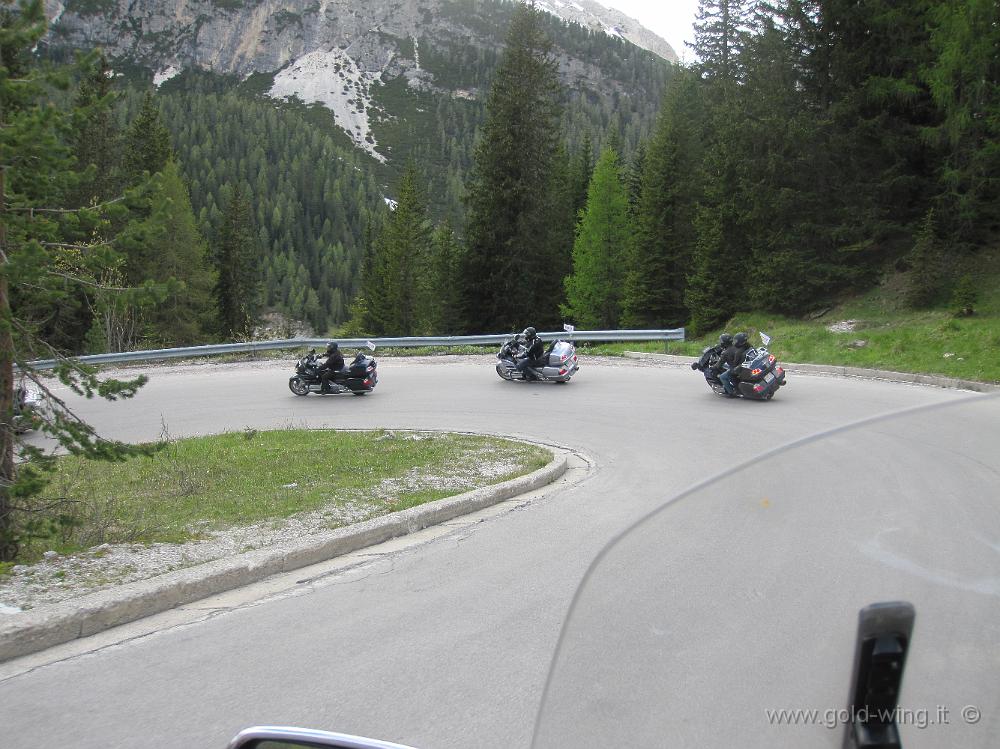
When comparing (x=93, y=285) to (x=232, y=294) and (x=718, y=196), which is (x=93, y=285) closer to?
(x=718, y=196)

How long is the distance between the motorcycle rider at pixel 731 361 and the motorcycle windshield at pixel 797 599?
13.4 m

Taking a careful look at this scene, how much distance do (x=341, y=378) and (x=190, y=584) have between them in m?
13.0

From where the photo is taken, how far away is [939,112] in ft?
85.3

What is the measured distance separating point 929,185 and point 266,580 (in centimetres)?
2782

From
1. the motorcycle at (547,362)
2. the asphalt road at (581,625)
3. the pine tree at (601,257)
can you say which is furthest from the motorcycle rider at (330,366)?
the pine tree at (601,257)

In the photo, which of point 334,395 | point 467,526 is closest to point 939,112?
point 334,395

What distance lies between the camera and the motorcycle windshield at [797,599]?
1410 mm

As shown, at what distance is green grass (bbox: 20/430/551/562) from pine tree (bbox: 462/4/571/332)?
2806 centimetres

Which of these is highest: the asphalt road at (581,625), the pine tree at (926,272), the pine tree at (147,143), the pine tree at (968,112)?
the pine tree at (147,143)

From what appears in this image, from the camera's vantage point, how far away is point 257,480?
30.0 ft

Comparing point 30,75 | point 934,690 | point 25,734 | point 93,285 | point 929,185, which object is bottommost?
point 25,734

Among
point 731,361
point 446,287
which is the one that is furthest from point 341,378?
point 446,287

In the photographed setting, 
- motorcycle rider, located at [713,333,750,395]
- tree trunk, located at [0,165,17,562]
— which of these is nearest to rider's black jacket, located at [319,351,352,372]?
motorcycle rider, located at [713,333,750,395]

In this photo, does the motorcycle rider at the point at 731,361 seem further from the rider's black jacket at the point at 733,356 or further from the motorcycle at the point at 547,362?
the motorcycle at the point at 547,362
